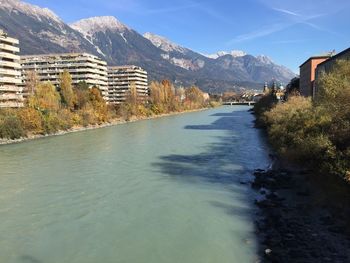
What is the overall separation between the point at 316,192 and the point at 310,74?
227ft

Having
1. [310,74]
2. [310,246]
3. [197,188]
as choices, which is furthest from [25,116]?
[310,74]

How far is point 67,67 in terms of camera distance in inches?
4272

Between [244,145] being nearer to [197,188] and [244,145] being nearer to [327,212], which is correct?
[197,188]

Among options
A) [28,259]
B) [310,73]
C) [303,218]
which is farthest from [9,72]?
[303,218]

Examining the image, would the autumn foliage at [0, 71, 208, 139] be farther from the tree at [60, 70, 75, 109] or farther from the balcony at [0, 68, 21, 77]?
the balcony at [0, 68, 21, 77]

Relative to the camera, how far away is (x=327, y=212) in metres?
15.2

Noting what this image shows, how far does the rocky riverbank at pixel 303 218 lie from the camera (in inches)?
463

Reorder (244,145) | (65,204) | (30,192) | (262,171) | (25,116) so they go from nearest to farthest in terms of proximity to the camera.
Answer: (65,204) → (30,192) → (262,171) → (244,145) → (25,116)

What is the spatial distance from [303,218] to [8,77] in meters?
60.5

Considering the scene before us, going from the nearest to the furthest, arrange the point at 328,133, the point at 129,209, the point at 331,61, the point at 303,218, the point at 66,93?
the point at 303,218 → the point at 129,209 → the point at 328,133 → the point at 331,61 → the point at 66,93

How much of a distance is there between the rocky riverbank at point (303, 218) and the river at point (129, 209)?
60 cm

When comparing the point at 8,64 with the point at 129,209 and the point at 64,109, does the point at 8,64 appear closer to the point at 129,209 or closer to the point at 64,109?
the point at 64,109

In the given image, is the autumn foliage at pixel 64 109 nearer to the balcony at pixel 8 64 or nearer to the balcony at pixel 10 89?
the balcony at pixel 10 89

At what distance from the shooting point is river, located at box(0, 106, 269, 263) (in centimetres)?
1235
